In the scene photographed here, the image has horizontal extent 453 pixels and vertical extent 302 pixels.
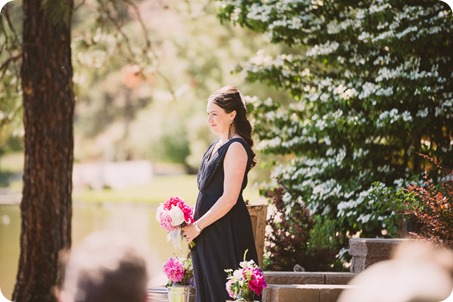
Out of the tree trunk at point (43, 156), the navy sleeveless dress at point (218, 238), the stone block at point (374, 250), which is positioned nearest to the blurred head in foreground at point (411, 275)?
the stone block at point (374, 250)

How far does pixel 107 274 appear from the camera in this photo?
1.82 meters

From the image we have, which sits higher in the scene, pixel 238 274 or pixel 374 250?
pixel 238 274

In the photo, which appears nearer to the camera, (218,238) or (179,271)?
(218,238)

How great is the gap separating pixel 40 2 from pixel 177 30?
29402 millimetres

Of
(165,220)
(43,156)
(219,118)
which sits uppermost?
(219,118)

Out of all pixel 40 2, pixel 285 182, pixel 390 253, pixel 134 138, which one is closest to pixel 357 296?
pixel 390 253

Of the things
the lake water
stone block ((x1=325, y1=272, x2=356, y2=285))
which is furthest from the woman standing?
the lake water

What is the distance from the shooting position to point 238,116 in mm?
5418

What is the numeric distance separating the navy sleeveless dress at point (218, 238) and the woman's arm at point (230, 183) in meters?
0.07

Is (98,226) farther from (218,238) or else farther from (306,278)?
(218,238)

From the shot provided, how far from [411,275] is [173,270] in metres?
2.32

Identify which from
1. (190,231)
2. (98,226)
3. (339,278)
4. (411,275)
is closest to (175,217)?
(190,231)

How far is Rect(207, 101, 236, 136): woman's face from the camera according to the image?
5352 millimetres

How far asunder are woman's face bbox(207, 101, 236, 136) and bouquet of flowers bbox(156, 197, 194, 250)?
0.53 meters
